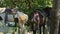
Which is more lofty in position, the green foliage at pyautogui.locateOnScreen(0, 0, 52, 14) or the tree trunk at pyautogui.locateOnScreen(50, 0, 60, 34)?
the tree trunk at pyautogui.locateOnScreen(50, 0, 60, 34)

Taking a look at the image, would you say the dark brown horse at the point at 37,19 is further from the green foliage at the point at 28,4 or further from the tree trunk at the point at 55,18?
the tree trunk at the point at 55,18

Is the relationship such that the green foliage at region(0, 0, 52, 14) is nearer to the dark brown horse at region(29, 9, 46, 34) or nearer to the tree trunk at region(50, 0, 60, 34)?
the dark brown horse at region(29, 9, 46, 34)

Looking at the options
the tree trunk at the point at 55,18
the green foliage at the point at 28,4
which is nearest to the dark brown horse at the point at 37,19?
the green foliage at the point at 28,4

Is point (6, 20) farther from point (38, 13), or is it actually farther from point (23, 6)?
point (23, 6)

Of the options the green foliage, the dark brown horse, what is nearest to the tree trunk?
the dark brown horse

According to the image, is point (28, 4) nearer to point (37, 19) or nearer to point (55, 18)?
point (37, 19)

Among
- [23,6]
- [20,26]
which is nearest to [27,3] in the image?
[23,6]

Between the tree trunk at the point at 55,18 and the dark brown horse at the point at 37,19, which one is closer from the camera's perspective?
the tree trunk at the point at 55,18

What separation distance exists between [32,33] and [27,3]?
3536 millimetres

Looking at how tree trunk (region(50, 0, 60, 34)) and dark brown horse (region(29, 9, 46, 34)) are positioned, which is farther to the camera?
dark brown horse (region(29, 9, 46, 34))

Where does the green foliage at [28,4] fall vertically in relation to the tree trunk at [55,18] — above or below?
below

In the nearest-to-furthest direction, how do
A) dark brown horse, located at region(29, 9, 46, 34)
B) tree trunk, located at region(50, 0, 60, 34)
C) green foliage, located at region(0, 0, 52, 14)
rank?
tree trunk, located at region(50, 0, 60, 34), dark brown horse, located at region(29, 9, 46, 34), green foliage, located at region(0, 0, 52, 14)

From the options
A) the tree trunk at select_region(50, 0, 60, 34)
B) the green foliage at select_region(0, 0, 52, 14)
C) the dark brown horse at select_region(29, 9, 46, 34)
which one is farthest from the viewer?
the green foliage at select_region(0, 0, 52, 14)

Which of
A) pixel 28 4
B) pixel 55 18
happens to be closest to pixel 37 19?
pixel 55 18
